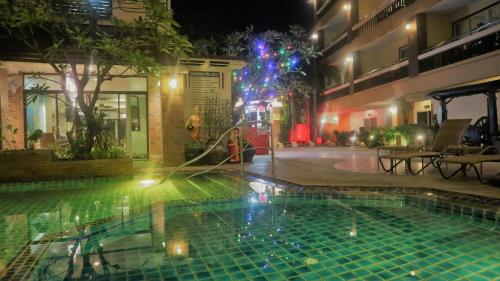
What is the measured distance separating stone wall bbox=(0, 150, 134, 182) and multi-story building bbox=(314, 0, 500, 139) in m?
12.3

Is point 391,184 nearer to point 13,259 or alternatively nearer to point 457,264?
point 457,264

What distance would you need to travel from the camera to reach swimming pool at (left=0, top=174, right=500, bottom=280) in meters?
2.94

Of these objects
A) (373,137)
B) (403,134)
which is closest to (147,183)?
(403,134)

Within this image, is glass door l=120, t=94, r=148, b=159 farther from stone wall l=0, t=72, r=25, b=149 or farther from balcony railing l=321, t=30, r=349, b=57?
balcony railing l=321, t=30, r=349, b=57

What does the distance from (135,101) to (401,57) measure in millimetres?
14412

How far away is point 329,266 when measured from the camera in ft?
9.84

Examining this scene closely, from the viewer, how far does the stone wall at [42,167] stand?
27.4 feet

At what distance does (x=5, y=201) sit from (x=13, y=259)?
3492mm

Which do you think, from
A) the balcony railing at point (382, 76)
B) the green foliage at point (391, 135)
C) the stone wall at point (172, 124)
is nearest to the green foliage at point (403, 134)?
the green foliage at point (391, 135)

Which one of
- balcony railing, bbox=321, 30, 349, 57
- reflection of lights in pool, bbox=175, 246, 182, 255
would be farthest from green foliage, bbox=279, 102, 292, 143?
reflection of lights in pool, bbox=175, 246, 182, 255

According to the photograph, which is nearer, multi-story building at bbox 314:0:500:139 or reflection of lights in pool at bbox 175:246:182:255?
reflection of lights in pool at bbox 175:246:182:255

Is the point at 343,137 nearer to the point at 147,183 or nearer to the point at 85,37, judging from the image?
the point at 147,183

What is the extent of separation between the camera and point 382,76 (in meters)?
20.3

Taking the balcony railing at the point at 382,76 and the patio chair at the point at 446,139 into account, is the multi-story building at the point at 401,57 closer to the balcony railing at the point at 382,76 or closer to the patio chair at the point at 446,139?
the balcony railing at the point at 382,76
